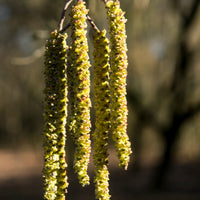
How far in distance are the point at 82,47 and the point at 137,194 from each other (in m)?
10.8

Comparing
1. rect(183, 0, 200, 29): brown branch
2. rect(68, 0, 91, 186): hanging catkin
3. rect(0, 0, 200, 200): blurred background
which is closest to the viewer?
rect(68, 0, 91, 186): hanging catkin

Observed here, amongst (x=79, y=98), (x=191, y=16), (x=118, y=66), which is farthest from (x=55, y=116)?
(x=191, y=16)

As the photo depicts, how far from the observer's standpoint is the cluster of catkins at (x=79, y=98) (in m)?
1.08

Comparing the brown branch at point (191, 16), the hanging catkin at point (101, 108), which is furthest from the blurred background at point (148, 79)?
the hanging catkin at point (101, 108)

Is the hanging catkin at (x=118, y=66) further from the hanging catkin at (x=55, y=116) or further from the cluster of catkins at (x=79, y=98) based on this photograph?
the hanging catkin at (x=55, y=116)

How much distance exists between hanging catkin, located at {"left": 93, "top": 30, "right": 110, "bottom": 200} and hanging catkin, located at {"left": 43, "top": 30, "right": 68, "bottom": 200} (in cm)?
10

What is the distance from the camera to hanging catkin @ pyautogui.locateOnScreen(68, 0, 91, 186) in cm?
107

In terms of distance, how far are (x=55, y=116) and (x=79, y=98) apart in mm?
89

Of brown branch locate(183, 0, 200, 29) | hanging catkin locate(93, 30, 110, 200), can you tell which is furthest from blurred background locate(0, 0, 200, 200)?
hanging catkin locate(93, 30, 110, 200)

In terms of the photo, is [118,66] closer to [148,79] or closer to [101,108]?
[101,108]

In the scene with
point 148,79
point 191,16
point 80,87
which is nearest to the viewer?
point 80,87

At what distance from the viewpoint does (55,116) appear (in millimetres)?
1109

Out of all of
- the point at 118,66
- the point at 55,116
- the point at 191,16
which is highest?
the point at 191,16

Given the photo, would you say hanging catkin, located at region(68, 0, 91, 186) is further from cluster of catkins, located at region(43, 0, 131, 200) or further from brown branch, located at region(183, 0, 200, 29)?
brown branch, located at region(183, 0, 200, 29)
